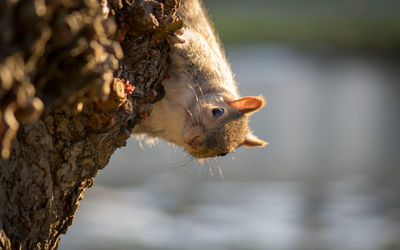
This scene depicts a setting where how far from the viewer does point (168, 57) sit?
2473 mm

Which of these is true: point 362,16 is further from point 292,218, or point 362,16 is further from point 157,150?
point 292,218

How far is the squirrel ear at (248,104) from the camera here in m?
2.65

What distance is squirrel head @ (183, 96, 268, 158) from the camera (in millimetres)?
2625

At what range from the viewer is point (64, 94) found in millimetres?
1433

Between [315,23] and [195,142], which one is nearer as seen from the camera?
[195,142]

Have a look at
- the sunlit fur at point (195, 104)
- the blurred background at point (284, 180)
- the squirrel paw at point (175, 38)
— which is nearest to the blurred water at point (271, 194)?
the blurred background at point (284, 180)

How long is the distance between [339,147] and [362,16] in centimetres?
653

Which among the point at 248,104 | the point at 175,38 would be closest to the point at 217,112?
the point at 248,104

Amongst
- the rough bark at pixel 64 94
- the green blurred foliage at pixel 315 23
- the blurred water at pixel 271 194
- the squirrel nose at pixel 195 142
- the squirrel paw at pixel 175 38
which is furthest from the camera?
the green blurred foliage at pixel 315 23

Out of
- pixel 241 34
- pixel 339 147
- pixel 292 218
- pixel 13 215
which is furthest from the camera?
pixel 241 34

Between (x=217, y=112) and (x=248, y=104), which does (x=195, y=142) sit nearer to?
(x=217, y=112)

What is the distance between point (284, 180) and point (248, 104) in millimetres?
7111

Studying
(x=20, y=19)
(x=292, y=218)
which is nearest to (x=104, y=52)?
(x=20, y=19)

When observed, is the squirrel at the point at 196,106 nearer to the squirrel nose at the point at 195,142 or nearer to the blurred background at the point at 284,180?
the squirrel nose at the point at 195,142
